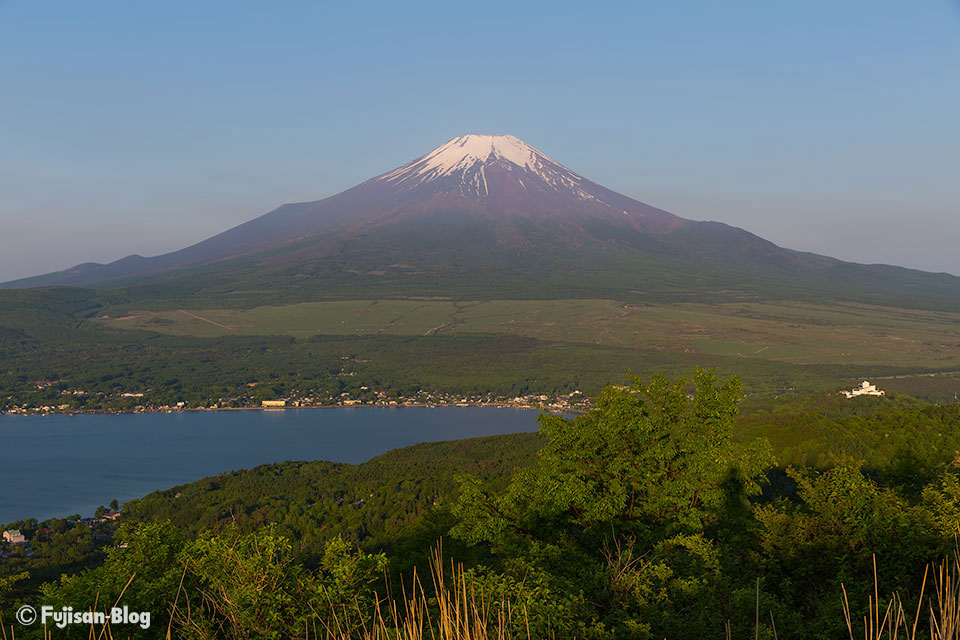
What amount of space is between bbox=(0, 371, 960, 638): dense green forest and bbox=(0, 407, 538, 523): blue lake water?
93.8 ft

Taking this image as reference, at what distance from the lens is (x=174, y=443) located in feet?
219

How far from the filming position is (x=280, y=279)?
165m

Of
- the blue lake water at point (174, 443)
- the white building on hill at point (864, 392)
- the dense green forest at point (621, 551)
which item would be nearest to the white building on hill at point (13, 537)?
the blue lake water at point (174, 443)

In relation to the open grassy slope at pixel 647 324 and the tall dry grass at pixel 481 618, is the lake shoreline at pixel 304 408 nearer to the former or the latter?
the open grassy slope at pixel 647 324

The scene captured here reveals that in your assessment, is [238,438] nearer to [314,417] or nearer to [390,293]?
[314,417]

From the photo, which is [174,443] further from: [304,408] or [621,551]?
[621,551]

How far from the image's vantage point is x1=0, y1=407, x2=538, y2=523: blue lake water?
50.4 m

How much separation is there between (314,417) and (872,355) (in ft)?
285

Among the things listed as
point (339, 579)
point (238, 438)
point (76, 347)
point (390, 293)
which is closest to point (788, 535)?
point (339, 579)

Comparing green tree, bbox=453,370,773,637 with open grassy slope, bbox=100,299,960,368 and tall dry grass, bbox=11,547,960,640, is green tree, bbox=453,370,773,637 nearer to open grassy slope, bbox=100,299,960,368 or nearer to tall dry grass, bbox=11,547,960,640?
tall dry grass, bbox=11,547,960,640

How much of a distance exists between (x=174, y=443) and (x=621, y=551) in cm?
6519

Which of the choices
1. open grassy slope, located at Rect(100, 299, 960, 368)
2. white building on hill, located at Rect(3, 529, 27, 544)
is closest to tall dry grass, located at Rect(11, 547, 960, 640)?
white building on hill, located at Rect(3, 529, 27, 544)

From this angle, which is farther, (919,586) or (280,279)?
(280,279)

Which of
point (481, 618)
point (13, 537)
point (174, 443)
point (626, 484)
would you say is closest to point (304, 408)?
point (174, 443)
